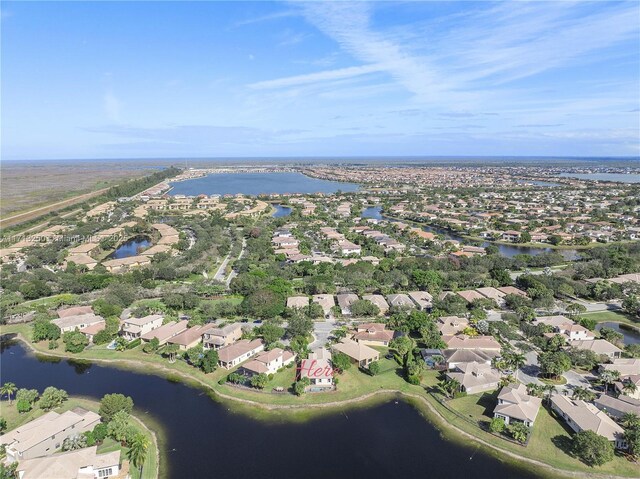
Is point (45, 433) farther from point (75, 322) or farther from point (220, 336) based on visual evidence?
point (75, 322)

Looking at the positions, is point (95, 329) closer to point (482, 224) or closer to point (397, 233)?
point (397, 233)

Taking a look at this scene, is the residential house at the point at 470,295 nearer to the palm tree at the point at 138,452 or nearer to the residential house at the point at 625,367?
the residential house at the point at 625,367

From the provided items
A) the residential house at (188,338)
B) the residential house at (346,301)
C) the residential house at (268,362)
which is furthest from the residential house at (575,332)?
the residential house at (188,338)

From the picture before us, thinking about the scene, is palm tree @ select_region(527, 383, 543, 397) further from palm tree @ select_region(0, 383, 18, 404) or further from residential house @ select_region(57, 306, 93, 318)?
residential house @ select_region(57, 306, 93, 318)

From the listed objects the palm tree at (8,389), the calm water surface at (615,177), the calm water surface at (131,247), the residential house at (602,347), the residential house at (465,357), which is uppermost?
the calm water surface at (615,177)

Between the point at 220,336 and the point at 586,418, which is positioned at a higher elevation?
the point at 586,418

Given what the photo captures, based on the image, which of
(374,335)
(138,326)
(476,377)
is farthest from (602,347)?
(138,326)
